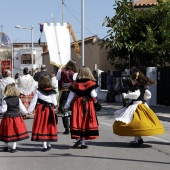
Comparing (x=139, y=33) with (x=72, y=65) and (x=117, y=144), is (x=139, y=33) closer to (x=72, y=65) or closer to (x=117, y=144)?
(x=72, y=65)

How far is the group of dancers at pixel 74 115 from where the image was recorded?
9.38 meters

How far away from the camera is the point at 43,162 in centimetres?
841

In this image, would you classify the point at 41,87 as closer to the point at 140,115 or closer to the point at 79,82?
the point at 79,82

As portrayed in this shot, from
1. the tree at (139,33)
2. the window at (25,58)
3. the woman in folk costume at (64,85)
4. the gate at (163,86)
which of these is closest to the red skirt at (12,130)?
the woman in folk costume at (64,85)

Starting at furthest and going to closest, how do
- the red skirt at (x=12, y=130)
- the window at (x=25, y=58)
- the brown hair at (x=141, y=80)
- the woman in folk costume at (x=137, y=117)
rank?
the window at (x=25, y=58) → the brown hair at (x=141, y=80) → the woman in folk costume at (x=137, y=117) → the red skirt at (x=12, y=130)

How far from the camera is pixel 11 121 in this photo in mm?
9391

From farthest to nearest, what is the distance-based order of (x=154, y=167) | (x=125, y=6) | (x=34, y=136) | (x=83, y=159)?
1. (x=125, y=6)
2. (x=34, y=136)
3. (x=83, y=159)
4. (x=154, y=167)

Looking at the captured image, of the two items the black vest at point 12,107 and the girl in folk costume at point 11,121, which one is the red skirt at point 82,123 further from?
the black vest at point 12,107

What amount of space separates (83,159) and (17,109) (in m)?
1.86

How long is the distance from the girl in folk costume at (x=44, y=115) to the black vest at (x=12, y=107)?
10.6 inches

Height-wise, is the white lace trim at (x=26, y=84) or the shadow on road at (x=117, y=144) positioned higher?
the white lace trim at (x=26, y=84)

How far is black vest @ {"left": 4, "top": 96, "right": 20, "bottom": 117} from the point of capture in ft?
31.0

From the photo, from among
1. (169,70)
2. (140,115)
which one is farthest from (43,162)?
(169,70)

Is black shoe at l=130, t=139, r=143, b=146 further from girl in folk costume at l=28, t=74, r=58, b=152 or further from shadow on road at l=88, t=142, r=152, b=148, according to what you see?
girl in folk costume at l=28, t=74, r=58, b=152
